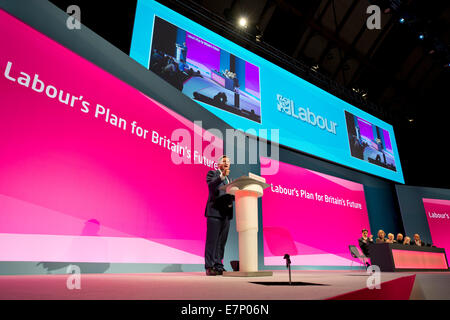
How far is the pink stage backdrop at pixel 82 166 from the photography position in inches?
89.5

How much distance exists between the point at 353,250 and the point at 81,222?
531 centimetres

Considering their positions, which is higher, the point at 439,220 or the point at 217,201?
the point at 439,220

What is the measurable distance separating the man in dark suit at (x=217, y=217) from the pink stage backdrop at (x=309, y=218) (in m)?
2.66

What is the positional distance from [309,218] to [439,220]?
592 centimetres

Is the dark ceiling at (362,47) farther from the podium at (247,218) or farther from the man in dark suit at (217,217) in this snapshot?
the podium at (247,218)

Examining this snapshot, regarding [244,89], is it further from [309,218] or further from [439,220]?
[439,220]

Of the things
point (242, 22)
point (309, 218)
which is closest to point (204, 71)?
point (242, 22)

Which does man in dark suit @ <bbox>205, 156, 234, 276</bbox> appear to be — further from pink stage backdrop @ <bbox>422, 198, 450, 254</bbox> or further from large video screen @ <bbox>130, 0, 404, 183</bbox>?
pink stage backdrop @ <bbox>422, 198, 450, 254</bbox>

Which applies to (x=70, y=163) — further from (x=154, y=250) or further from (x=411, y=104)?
(x=411, y=104)

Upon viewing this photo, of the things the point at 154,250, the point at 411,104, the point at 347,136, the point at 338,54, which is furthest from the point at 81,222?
the point at 411,104

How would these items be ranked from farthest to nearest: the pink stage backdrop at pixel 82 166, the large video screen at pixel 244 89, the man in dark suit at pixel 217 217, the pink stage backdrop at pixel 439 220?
the pink stage backdrop at pixel 439 220 → the large video screen at pixel 244 89 → the man in dark suit at pixel 217 217 → the pink stage backdrop at pixel 82 166

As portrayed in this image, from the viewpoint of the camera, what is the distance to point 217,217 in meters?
2.70

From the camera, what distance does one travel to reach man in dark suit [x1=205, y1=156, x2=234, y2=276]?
2643 mm

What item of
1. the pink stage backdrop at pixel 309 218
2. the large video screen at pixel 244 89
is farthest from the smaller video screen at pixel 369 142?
the pink stage backdrop at pixel 309 218
